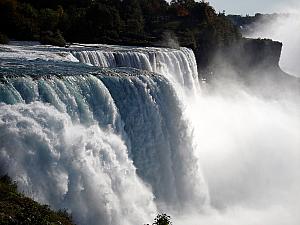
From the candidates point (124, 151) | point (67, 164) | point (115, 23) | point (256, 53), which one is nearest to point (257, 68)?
point (256, 53)

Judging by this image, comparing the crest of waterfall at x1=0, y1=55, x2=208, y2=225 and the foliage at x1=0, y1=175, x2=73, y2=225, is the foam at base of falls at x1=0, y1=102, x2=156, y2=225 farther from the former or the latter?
the foliage at x1=0, y1=175, x2=73, y2=225

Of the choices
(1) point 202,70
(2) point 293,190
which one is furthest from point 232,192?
(1) point 202,70

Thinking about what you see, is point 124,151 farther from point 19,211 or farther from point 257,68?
point 257,68

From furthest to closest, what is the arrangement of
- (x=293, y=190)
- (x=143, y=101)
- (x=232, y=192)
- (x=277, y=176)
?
(x=277, y=176) < (x=293, y=190) < (x=232, y=192) < (x=143, y=101)

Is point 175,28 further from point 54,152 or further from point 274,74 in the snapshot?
point 54,152

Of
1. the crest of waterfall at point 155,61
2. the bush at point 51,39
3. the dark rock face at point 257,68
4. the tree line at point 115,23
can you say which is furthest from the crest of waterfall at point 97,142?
the dark rock face at point 257,68
